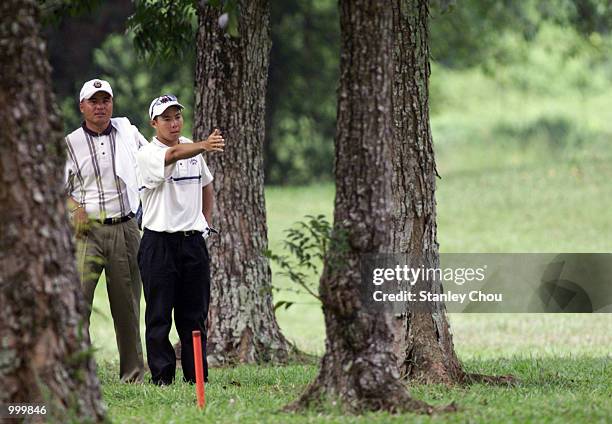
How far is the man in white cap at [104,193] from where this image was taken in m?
9.34

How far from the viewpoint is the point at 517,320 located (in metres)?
16.4

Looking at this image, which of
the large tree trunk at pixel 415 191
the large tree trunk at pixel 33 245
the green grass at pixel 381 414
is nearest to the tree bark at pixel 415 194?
the large tree trunk at pixel 415 191

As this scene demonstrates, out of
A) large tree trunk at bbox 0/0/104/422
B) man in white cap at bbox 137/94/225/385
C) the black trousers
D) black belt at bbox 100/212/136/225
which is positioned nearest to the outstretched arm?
man in white cap at bbox 137/94/225/385

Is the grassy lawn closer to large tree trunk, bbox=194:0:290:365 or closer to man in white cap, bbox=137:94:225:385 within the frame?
man in white cap, bbox=137:94:225:385

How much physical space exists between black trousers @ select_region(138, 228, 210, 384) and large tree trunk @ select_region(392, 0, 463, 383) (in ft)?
4.54

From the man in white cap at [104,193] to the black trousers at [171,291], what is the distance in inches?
14.4

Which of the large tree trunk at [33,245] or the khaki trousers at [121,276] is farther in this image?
the khaki trousers at [121,276]

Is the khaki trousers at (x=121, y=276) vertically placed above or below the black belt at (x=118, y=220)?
below

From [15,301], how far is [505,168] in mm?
24448

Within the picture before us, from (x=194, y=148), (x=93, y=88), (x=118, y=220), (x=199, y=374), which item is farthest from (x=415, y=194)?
(x=93, y=88)

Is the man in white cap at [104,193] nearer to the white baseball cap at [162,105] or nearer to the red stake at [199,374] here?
the white baseball cap at [162,105]

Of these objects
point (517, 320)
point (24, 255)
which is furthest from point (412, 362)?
point (517, 320)

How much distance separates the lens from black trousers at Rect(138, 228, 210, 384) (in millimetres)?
9008

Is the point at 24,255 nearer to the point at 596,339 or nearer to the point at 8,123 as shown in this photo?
the point at 8,123
